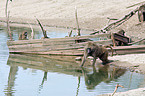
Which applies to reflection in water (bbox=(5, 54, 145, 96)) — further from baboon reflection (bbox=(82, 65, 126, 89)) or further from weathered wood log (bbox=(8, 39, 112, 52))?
weathered wood log (bbox=(8, 39, 112, 52))

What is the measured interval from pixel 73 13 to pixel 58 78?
26.5 metres

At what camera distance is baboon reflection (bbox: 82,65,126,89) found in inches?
515

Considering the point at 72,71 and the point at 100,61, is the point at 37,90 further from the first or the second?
the point at 100,61

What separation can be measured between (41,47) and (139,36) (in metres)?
11.5

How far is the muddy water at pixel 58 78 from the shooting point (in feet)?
38.2

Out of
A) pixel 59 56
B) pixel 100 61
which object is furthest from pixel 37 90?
pixel 59 56

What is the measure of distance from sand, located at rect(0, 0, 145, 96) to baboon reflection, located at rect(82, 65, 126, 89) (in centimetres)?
1280

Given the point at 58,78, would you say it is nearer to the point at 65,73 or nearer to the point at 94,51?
the point at 65,73

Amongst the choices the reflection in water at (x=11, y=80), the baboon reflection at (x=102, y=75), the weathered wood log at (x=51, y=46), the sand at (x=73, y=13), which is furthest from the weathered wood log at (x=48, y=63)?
the sand at (x=73, y=13)

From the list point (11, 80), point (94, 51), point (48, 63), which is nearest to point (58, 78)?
point (11, 80)

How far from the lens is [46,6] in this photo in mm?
44969

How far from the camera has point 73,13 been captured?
3953 cm

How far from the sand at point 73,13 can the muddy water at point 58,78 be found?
12.6m

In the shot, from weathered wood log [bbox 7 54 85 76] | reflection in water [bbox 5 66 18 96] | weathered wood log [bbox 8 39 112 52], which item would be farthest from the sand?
reflection in water [bbox 5 66 18 96]
